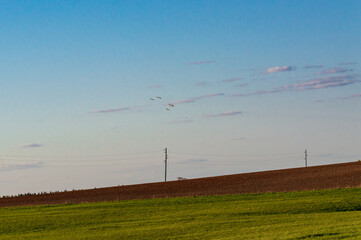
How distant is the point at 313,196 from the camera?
3778 centimetres

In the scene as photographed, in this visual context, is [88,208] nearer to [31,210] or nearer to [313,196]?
[31,210]

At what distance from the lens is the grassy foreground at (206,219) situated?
22.9 m

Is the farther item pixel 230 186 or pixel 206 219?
pixel 230 186

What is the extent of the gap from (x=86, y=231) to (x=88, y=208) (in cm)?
1295

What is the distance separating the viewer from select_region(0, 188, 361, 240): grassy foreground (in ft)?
75.2

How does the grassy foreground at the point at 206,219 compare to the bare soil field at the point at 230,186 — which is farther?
the bare soil field at the point at 230,186

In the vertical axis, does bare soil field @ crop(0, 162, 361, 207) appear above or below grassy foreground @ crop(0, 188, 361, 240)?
above

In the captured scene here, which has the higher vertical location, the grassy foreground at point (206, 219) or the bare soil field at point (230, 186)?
the bare soil field at point (230, 186)

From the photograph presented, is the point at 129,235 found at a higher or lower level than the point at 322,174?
lower

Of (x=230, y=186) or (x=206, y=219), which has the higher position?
→ (x=230, y=186)

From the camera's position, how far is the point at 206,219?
29281 millimetres

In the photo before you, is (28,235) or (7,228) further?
(7,228)

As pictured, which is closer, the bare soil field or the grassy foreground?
the grassy foreground

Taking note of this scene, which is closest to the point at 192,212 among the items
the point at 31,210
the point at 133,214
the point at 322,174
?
the point at 133,214
